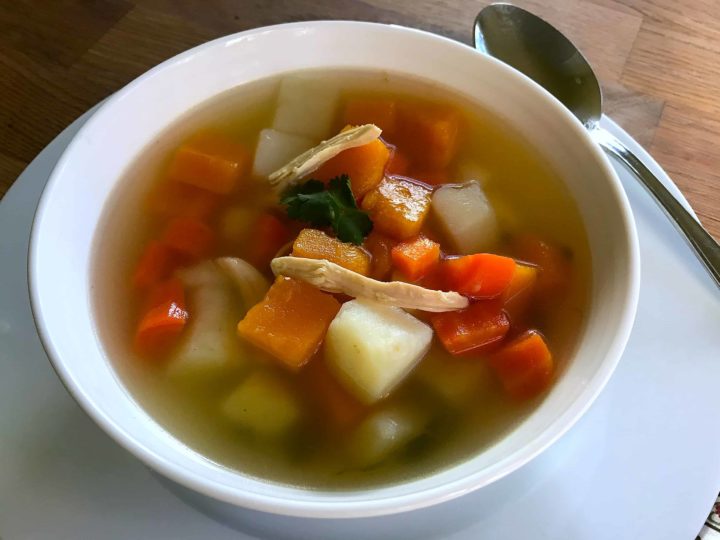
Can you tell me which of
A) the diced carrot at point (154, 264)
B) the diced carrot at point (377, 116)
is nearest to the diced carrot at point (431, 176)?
the diced carrot at point (377, 116)

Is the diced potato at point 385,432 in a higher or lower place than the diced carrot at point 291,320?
lower

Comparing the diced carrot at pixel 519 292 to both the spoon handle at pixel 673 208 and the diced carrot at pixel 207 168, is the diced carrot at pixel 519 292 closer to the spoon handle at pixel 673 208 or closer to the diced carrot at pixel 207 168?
the spoon handle at pixel 673 208

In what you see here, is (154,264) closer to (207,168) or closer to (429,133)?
(207,168)

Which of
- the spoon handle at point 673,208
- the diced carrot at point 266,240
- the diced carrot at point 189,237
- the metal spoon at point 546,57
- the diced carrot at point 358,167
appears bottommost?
the diced carrot at point 189,237

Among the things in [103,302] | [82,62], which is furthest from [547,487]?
[82,62]

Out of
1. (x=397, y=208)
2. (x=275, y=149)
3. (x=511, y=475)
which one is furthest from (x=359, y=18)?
(x=511, y=475)

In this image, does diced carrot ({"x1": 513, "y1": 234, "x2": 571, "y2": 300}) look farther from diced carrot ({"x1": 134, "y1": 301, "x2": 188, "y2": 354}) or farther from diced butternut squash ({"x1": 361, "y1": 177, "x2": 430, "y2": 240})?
diced carrot ({"x1": 134, "y1": 301, "x2": 188, "y2": 354})

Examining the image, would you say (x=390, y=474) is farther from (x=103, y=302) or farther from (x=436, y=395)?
(x=103, y=302)
